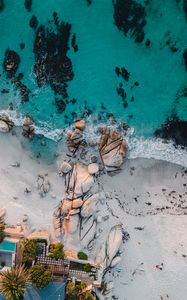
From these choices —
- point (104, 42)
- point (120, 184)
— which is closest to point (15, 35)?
point (104, 42)

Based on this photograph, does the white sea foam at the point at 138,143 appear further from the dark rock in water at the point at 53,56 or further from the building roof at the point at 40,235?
the building roof at the point at 40,235

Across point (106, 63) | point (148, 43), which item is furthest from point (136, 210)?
point (148, 43)

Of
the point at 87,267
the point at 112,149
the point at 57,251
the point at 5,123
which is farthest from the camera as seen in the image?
the point at 5,123

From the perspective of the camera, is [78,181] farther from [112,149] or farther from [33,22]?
[33,22]

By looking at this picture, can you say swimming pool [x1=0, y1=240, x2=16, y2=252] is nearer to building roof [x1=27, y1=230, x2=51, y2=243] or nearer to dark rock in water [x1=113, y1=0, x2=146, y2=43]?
building roof [x1=27, y1=230, x2=51, y2=243]

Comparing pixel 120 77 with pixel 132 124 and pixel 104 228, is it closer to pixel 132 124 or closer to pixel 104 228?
pixel 132 124

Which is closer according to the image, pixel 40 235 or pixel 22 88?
pixel 40 235

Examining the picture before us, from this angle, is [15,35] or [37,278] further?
[15,35]

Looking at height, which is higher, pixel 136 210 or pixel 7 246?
pixel 136 210
